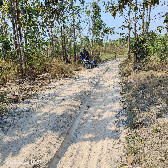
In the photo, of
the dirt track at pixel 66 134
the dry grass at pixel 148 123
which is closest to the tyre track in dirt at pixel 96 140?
the dirt track at pixel 66 134

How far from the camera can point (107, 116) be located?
506cm

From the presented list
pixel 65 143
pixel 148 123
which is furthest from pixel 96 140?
pixel 148 123

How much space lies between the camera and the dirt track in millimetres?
3281

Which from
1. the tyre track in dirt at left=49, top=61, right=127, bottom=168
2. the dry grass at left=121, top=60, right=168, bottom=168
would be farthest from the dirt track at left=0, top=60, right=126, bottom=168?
the dry grass at left=121, top=60, right=168, bottom=168

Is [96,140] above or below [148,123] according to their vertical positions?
below

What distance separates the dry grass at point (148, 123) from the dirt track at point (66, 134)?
0.29 meters

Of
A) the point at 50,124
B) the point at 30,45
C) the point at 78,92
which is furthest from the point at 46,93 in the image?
the point at 30,45

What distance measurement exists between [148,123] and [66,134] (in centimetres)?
219

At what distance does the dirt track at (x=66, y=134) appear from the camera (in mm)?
3281

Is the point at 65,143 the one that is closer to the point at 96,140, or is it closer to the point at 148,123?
the point at 96,140

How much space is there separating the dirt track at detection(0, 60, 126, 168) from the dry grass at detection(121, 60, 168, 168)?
295 millimetres

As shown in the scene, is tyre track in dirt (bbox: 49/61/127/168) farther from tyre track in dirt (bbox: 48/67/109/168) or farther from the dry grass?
the dry grass

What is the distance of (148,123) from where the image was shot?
13.6 feet

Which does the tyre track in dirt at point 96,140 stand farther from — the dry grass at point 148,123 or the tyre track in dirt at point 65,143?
the dry grass at point 148,123
